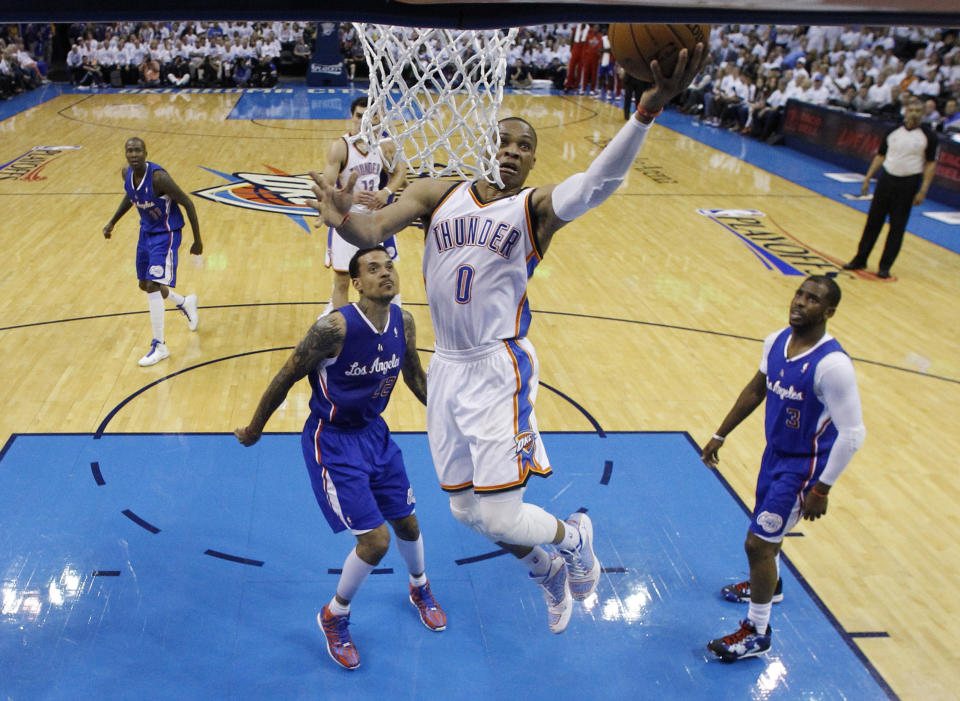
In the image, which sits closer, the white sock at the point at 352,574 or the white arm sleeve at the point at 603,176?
the white arm sleeve at the point at 603,176

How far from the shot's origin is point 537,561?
3738mm

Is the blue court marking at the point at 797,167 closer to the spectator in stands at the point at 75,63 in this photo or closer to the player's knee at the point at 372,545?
the player's knee at the point at 372,545

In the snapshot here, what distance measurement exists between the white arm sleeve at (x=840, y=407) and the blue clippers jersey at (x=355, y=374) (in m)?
1.81

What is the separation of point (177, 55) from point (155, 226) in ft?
58.3

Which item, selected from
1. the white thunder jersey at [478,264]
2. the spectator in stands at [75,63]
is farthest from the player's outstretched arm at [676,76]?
the spectator in stands at [75,63]

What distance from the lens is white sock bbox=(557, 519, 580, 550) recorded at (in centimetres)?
373

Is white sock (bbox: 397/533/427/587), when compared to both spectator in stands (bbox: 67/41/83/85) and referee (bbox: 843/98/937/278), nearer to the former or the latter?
referee (bbox: 843/98/937/278)

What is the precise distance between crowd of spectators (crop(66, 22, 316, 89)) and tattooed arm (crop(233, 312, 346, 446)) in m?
20.1

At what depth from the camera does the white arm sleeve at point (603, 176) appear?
2.68 m

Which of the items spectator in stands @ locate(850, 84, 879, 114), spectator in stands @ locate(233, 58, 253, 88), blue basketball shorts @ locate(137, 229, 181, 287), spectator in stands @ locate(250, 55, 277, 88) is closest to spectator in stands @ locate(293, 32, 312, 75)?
spectator in stands @ locate(250, 55, 277, 88)

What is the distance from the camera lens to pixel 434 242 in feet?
11.2

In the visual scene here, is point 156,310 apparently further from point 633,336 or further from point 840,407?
point 840,407

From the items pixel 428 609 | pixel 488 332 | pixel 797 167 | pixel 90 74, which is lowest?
pixel 90 74

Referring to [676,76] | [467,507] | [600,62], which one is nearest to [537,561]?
[467,507]
